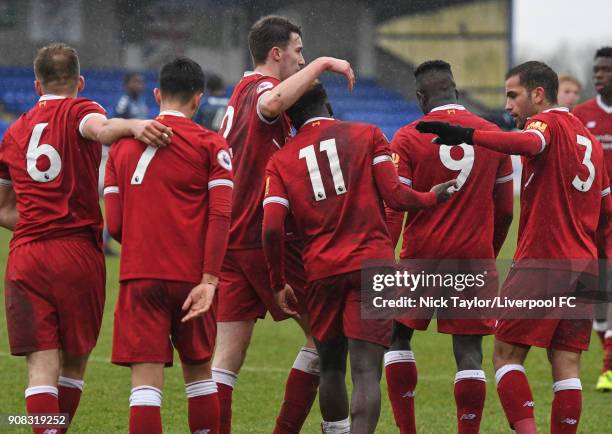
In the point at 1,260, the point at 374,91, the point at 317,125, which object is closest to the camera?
the point at 317,125

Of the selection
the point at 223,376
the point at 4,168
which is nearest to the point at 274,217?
the point at 223,376

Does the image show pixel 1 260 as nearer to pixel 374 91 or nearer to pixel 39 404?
pixel 39 404

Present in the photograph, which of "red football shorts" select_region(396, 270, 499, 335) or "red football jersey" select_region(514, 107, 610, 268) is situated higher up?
"red football jersey" select_region(514, 107, 610, 268)

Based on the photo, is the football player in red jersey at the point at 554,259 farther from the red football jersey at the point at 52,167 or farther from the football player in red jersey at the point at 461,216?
the red football jersey at the point at 52,167

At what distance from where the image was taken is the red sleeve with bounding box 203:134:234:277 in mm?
5047

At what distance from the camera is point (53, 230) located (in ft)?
17.7

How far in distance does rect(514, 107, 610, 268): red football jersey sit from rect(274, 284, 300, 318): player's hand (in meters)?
1.22

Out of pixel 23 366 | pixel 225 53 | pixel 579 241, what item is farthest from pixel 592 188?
pixel 225 53

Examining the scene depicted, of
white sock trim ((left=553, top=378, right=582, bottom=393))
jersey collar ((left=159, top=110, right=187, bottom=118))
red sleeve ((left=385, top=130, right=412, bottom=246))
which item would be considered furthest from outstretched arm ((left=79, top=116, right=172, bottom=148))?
white sock trim ((left=553, top=378, right=582, bottom=393))

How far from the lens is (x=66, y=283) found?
536 centimetres

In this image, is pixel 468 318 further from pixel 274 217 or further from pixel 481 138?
pixel 274 217

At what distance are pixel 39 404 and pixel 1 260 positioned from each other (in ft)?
35.9

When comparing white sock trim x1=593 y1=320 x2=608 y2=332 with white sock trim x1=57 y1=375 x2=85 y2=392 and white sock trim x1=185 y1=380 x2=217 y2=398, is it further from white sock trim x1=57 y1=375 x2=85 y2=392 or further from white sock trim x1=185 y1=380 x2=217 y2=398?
white sock trim x1=57 y1=375 x2=85 y2=392

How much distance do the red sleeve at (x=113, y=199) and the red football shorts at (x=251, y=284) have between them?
921 mm
